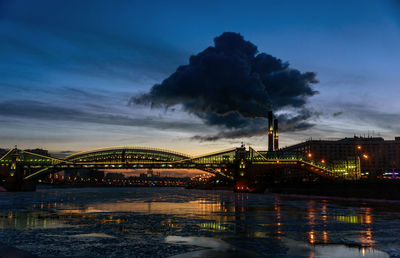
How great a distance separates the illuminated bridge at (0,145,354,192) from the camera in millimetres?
113625

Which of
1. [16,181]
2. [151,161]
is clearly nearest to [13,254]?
[16,181]

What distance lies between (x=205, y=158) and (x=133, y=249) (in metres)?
121

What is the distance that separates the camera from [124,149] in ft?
468

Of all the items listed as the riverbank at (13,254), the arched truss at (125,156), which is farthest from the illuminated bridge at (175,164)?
the riverbank at (13,254)

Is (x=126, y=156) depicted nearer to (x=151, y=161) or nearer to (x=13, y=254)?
(x=151, y=161)

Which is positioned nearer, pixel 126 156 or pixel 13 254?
pixel 13 254

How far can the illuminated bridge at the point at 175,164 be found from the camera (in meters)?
114

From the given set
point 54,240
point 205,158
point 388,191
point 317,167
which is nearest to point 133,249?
point 54,240

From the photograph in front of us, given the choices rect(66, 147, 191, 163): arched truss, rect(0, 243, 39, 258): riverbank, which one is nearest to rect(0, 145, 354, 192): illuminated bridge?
rect(66, 147, 191, 163): arched truss

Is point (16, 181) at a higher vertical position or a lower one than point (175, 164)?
lower

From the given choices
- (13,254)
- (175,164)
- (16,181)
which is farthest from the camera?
(175,164)

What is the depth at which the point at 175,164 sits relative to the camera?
13012 centimetres

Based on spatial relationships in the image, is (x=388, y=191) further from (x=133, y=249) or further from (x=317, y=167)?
(x=133, y=249)

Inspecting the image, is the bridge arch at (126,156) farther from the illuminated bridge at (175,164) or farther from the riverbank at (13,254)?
the riverbank at (13,254)
